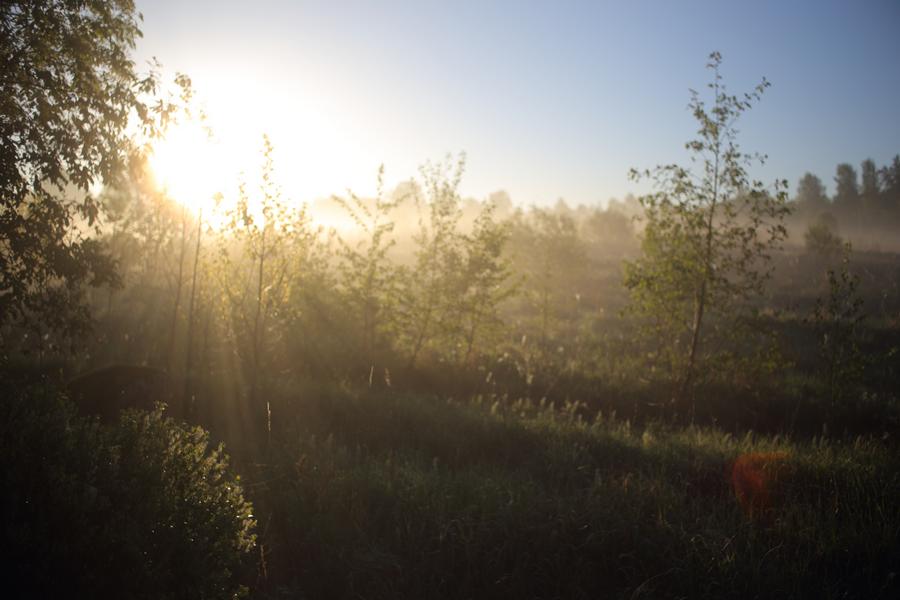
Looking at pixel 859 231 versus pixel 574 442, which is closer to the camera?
pixel 574 442

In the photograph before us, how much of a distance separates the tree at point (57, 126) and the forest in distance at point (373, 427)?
0.04 meters

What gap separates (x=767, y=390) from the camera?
1282 cm

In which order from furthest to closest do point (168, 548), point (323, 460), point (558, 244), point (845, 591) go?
1. point (558, 244)
2. point (323, 460)
3. point (845, 591)
4. point (168, 548)

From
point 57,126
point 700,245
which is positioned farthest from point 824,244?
point 57,126

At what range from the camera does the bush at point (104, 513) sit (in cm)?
281

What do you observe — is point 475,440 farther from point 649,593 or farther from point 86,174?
point 86,174

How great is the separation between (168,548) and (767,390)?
44.5 feet

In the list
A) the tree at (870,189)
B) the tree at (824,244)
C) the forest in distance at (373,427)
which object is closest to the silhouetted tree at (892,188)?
the tree at (870,189)

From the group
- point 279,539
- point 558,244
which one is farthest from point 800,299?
point 279,539

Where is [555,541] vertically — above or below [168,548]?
below

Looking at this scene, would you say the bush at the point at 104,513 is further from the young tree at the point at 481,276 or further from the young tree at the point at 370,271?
the young tree at the point at 481,276

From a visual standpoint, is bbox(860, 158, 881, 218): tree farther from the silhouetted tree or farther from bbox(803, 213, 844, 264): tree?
bbox(803, 213, 844, 264): tree

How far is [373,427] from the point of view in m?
9.04

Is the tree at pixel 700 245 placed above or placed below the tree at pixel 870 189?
below
